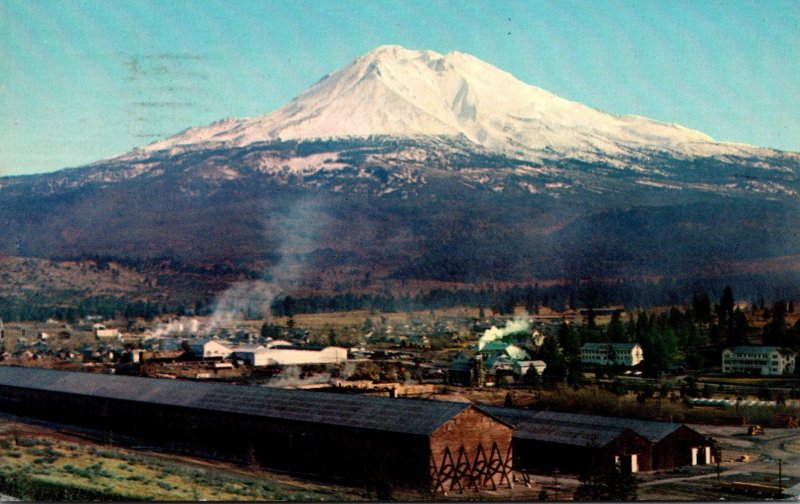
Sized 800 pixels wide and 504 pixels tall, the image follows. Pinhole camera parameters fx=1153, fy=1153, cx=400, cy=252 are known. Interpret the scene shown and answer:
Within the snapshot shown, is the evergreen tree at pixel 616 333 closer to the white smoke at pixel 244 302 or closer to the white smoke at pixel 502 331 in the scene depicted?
the white smoke at pixel 502 331

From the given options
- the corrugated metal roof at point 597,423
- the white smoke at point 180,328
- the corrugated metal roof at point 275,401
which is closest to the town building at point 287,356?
the corrugated metal roof at point 275,401

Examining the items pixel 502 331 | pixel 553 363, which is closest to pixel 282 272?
pixel 502 331

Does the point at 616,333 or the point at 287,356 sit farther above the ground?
the point at 616,333

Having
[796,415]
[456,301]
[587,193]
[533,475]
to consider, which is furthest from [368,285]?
[533,475]

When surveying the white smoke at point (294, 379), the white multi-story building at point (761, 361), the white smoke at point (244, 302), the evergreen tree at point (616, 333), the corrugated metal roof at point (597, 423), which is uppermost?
the white smoke at point (244, 302)

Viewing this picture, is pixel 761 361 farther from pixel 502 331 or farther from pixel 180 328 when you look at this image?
pixel 180 328

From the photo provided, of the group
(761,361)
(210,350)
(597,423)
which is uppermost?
(210,350)

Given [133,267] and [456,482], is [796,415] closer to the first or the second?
[456,482]

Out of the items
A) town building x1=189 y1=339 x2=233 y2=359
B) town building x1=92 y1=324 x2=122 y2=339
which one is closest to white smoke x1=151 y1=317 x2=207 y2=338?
town building x1=92 y1=324 x2=122 y2=339
